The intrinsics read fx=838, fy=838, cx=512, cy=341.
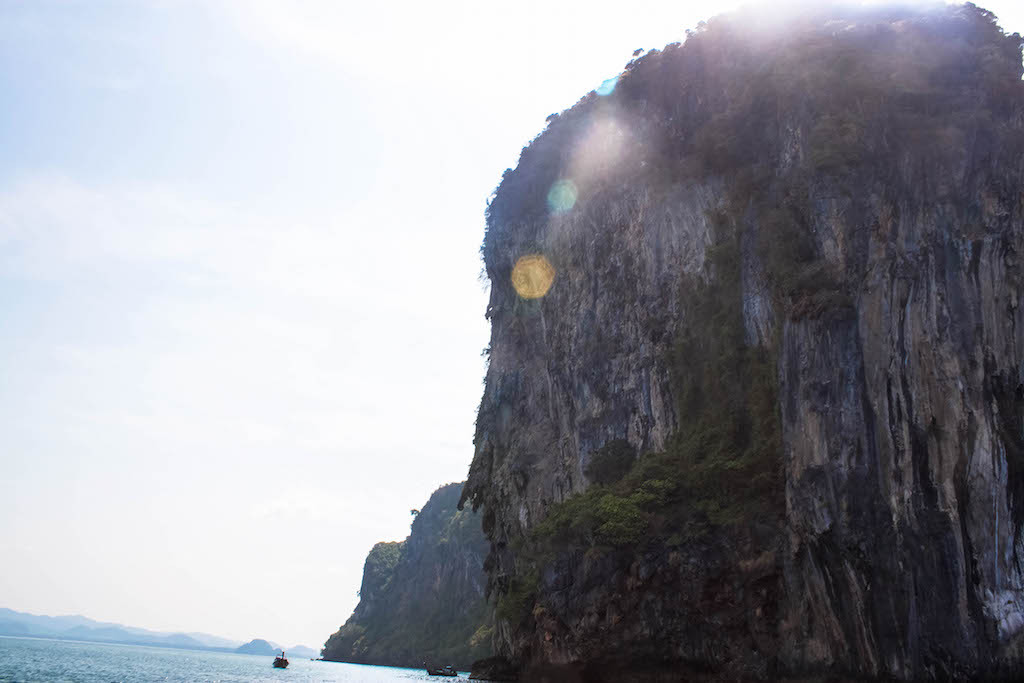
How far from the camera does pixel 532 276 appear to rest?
4712 cm

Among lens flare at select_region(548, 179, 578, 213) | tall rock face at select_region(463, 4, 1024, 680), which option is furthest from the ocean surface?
lens flare at select_region(548, 179, 578, 213)

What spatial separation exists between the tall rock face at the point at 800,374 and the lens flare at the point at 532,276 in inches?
160

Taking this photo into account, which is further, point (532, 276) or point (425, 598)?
point (425, 598)

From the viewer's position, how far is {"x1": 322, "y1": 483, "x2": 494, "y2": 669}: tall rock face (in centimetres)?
10075

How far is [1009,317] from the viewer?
25.7m

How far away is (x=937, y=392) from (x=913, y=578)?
5.48 m

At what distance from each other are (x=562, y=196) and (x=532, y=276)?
4.75 m

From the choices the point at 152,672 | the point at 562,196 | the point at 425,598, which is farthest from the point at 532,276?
the point at 425,598

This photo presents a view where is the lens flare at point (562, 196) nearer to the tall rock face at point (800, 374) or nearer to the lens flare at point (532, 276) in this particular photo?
the lens flare at point (532, 276)

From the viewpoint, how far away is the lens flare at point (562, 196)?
148 feet

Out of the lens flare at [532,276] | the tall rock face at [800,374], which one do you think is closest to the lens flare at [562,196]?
the lens flare at [532,276]

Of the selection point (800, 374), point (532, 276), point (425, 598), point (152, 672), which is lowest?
point (152, 672)

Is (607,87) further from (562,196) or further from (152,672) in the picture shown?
(152,672)

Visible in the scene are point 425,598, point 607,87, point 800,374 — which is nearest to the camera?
point 800,374
